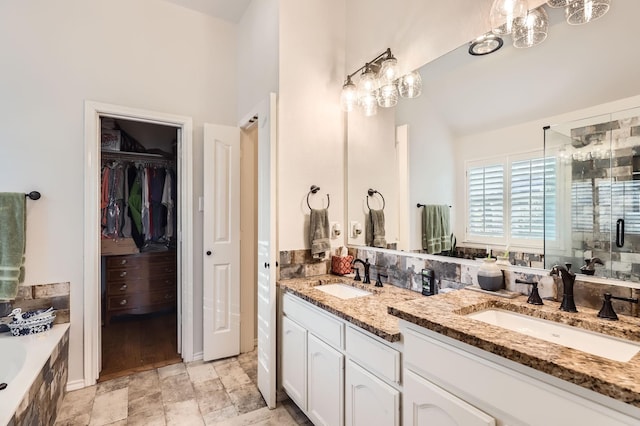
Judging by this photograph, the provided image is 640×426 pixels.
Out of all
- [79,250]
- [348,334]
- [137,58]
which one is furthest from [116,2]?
[348,334]

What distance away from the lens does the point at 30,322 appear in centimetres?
215

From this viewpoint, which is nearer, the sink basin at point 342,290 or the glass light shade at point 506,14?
the glass light shade at point 506,14

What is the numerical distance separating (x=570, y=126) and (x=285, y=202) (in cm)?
156

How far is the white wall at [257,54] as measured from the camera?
7.48 ft

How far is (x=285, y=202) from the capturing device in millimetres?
2191

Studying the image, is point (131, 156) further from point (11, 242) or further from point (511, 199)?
point (511, 199)

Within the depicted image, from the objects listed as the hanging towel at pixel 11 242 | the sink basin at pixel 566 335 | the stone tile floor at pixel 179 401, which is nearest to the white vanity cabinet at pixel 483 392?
the sink basin at pixel 566 335

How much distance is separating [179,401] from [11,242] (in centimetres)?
157

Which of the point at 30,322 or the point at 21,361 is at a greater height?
the point at 30,322

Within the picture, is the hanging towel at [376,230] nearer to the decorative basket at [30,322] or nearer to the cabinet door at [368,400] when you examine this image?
A: the cabinet door at [368,400]

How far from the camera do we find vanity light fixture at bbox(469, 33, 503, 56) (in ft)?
5.01

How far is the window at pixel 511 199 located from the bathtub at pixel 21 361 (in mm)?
2220

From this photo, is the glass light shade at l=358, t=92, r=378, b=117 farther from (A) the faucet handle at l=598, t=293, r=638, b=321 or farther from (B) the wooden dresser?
(B) the wooden dresser

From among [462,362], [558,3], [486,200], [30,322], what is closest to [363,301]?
[462,362]
